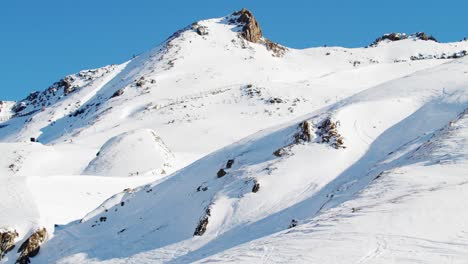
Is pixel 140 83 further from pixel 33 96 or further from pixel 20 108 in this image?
pixel 33 96

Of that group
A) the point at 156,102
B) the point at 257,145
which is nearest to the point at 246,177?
the point at 257,145

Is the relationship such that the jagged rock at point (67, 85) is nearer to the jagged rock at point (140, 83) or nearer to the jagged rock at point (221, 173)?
the jagged rock at point (140, 83)

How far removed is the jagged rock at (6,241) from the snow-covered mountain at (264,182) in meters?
0.04

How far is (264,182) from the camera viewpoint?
18328 mm

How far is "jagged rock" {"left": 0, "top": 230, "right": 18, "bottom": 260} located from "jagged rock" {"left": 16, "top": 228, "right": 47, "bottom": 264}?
0.62 meters

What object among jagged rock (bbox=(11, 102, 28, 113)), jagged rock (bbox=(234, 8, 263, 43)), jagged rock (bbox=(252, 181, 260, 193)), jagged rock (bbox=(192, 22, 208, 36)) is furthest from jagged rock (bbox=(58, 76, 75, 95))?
jagged rock (bbox=(252, 181, 260, 193))

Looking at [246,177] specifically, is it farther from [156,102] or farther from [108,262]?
[156,102]

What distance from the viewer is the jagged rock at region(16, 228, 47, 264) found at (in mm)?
19742

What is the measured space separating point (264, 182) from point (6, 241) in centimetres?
1168

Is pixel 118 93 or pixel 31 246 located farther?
pixel 118 93

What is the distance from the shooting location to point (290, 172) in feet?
61.0

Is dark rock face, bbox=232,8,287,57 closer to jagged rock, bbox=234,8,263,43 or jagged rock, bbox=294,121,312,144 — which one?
jagged rock, bbox=234,8,263,43

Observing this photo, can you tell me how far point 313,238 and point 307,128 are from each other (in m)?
11.8

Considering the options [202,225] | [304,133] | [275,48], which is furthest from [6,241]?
[275,48]
